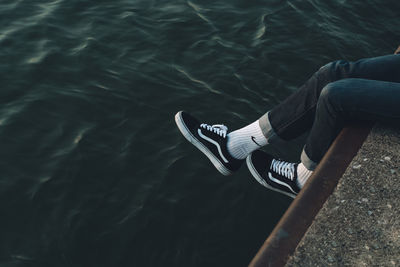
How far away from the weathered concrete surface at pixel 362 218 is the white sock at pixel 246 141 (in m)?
0.83

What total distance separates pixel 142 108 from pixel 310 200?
2.52 m

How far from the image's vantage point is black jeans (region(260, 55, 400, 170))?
311 centimetres

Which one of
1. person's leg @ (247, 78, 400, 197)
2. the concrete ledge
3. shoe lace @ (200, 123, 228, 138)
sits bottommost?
shoe lace @ (200, 123, 228, 138)

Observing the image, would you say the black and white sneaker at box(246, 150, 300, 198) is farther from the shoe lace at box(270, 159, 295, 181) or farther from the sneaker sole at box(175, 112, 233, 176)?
the sneaker sole at box(175, 112, 233, 176)

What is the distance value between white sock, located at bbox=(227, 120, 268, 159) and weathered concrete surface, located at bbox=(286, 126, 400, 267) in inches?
32.8

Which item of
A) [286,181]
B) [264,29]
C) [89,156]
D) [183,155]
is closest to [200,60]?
[264,29]

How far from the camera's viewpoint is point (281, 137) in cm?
360

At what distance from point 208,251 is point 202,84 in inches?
89.1

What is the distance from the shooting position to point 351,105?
3.14 m

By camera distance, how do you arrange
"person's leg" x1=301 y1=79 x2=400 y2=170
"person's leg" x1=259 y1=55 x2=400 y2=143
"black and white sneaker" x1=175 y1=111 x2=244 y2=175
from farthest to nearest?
"black and white sneaker" x1=175 y1=111 x2=244 y2=175
"person's leg" x1=259 y1=55 x2=400 y2=143
"person's leg" x1=301 y1=79 x2=400 y2=170

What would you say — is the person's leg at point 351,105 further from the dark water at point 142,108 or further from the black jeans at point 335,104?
the dark water at point 142,108

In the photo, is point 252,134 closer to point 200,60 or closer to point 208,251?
point 208,251

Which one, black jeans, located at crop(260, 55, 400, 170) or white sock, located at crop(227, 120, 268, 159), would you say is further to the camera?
white sock, located at crop(227, 120, 268, 159)

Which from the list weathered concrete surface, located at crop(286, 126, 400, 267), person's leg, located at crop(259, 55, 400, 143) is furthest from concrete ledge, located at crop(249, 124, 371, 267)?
person's leg, located at crop(259, 55, 400, 143)
